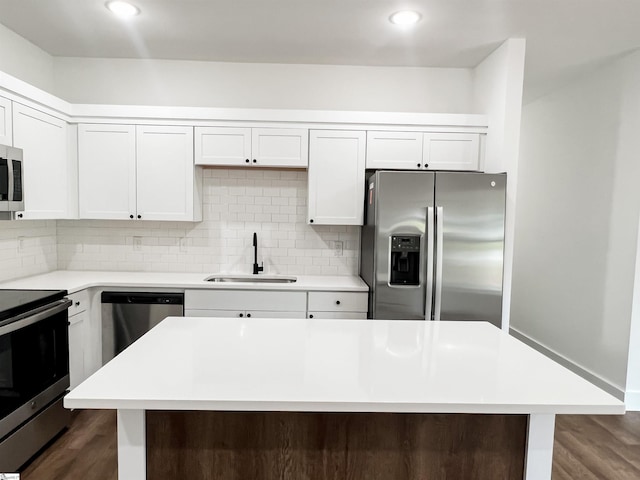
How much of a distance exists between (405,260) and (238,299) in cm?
129

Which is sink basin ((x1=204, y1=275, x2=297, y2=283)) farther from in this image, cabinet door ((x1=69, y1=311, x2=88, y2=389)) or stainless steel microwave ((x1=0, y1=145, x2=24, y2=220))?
stainless steel microwave ((x1=0, y1=145, x2=24, y2=220))

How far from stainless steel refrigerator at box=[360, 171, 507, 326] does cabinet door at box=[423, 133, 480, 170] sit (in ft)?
1.69

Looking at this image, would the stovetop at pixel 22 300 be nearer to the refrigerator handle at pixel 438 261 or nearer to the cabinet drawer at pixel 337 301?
the cabinet drawer at pixel 337 301

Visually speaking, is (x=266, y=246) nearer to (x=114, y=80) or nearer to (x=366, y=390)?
(x=114, y=80)

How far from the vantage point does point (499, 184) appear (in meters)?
2.82

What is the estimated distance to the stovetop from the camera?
2056mm

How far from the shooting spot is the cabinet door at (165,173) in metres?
3.28

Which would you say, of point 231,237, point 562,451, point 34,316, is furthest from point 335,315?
point 34,316

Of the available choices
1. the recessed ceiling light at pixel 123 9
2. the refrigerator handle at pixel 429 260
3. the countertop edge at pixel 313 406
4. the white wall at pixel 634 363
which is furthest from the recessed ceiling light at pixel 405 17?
the white wall at pixel 634 363

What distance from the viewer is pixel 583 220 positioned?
12.1 feet

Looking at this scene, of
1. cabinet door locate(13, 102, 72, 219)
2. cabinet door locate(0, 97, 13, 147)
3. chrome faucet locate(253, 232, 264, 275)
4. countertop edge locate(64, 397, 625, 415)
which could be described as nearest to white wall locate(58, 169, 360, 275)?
chrome faucet locate(253, 232, 264, 275)

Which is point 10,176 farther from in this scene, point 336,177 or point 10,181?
point 336,177

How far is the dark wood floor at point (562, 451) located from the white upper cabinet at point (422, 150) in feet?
6.85

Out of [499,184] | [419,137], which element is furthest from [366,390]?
[419,137]
